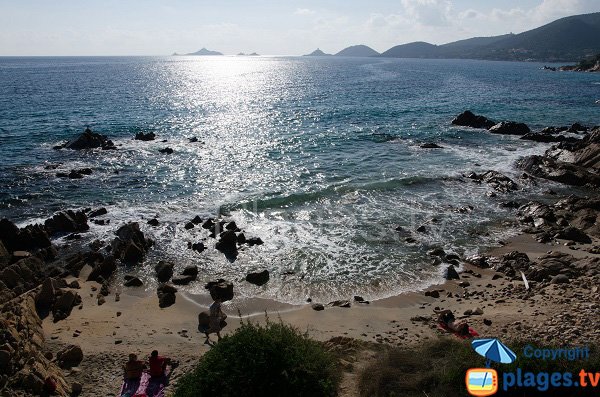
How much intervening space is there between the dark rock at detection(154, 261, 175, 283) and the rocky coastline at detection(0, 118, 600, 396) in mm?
55

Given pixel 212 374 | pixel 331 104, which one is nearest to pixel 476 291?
pixel 212 374

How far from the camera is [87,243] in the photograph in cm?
2648

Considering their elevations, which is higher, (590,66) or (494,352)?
(590,66)

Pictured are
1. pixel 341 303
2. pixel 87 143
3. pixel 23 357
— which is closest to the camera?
pixel 23 357

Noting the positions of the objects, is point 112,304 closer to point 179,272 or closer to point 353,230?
point 179,272

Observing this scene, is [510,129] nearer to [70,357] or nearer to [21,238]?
[21,238]

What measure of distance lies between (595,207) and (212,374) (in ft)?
98.2

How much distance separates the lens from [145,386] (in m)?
14.3

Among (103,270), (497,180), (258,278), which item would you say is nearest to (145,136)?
(103,270)

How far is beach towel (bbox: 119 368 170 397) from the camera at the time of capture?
14.2 metres

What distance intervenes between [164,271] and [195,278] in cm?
172

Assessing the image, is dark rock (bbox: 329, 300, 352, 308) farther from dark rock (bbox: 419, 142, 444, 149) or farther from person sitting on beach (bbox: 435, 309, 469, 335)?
dark rock (bbox: 419, 142, 444, 149)

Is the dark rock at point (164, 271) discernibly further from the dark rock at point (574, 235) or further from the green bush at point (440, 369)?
the dark rock at point (574, 235)

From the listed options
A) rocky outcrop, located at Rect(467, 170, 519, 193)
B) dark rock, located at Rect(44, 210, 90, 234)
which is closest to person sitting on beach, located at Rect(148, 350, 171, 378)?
dark rock, located at Rect(44, 210, 90, 234)
